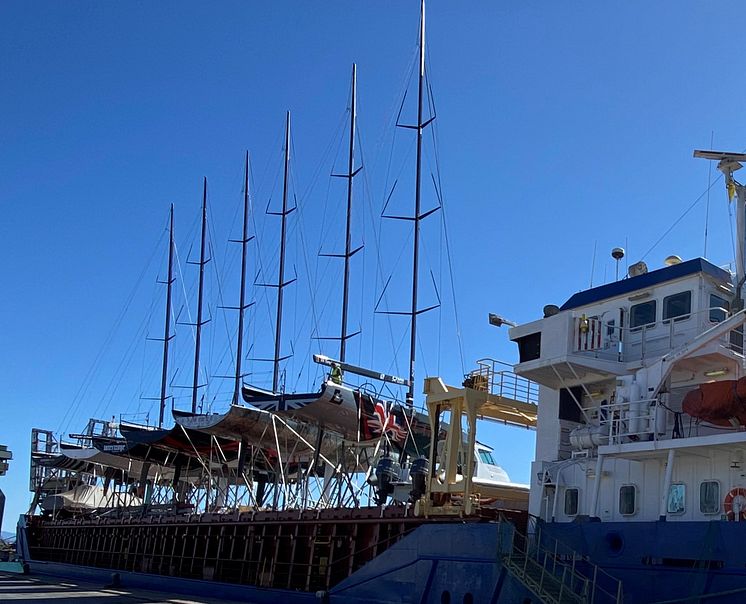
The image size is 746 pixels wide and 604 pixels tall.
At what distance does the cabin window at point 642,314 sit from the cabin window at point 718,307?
1475 millimetres

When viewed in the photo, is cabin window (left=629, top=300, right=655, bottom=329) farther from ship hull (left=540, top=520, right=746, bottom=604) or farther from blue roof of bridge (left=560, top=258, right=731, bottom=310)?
ship hull (left=540, top=520, right=746, bottom=604)

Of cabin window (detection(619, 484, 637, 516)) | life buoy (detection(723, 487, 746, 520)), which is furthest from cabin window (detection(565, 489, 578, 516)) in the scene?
life buoy (detection(723, 487, 746, 520))

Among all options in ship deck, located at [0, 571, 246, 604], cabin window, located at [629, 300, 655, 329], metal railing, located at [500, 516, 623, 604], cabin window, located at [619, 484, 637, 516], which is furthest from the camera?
ship deck, located at [0, 571, 246, 604]

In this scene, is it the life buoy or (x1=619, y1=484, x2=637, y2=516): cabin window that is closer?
the life buoy

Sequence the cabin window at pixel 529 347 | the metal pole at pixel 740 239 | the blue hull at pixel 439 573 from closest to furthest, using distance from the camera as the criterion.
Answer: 1. the blue hull at pixel 439 573
2. the metal pole at pixel 740 239
3. the cabin window at pixel 529 347

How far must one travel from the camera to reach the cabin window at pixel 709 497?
1795 cm

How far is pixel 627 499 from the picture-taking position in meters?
19.7

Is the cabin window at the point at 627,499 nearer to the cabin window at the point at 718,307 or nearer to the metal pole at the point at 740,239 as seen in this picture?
the cabin window at the point at 718,307

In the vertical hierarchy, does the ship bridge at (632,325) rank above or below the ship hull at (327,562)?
above

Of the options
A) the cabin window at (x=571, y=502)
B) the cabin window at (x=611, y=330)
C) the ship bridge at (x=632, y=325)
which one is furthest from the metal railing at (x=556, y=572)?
the cabin window at (x=611, y=330)

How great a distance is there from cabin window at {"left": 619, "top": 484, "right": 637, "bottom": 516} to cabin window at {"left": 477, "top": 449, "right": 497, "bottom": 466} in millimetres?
18140

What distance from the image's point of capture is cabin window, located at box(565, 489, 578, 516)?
69.0 feet

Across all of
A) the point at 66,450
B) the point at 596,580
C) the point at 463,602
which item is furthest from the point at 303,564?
the point at 66,450

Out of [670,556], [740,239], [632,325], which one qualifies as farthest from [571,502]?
[740,239]
